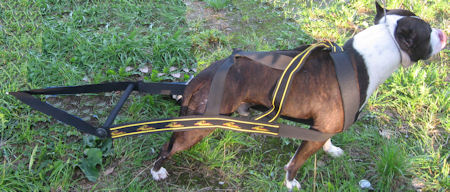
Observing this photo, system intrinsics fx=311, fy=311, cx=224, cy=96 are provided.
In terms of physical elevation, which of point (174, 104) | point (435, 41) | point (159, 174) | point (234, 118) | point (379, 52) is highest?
point (435, 41)

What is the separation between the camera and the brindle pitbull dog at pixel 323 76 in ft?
6.20

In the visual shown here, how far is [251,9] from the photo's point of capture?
4.42m

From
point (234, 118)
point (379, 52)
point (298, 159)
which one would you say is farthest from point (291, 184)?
point (379, 52)

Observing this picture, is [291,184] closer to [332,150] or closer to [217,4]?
[332,150]

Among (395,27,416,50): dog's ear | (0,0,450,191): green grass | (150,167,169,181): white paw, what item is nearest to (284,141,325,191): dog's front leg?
(0,0,450,191): green grass

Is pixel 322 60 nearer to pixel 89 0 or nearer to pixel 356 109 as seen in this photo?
pixel 356 109

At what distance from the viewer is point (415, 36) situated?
1902 millimetres

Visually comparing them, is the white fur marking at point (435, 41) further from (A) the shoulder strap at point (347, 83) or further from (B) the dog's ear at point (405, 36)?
(A) the shoulder strap at point (347, 83)


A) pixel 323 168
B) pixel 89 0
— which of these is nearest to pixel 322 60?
pixel 323 168

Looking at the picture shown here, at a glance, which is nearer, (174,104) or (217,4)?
(174,104)

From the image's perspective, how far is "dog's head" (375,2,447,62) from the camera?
6.24ft

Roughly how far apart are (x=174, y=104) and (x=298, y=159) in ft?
4.13

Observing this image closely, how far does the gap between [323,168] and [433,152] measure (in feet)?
3.08

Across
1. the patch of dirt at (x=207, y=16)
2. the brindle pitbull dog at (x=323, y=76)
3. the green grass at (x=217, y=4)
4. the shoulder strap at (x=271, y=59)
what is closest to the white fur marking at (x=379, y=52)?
the brindle pitbull dog at (x=323, y=76)
